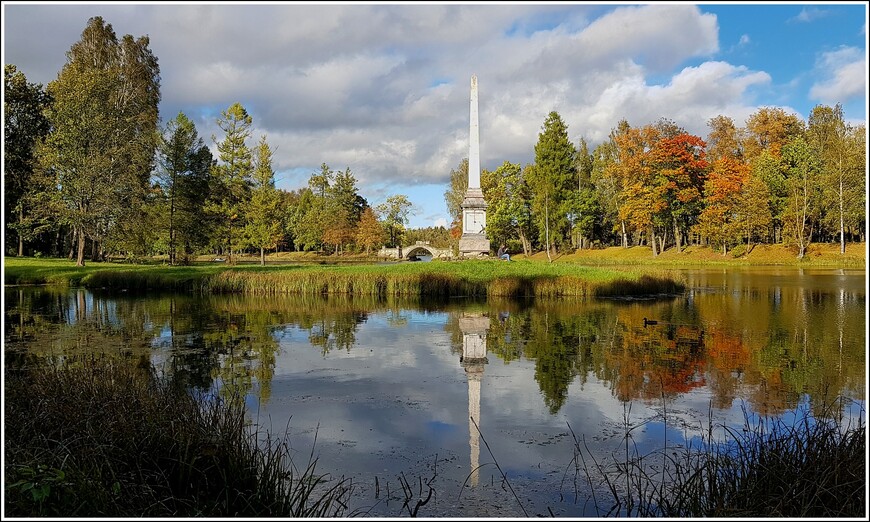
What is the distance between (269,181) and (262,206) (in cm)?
256

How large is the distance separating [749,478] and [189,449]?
4572 mm

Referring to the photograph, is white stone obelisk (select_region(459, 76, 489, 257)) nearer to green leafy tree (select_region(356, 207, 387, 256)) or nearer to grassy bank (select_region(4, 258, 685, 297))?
grassy bank (select_region(4, 258, 685, 297))

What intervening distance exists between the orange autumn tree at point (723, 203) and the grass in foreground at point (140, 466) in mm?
49397

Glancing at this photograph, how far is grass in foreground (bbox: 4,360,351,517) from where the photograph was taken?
397 cm

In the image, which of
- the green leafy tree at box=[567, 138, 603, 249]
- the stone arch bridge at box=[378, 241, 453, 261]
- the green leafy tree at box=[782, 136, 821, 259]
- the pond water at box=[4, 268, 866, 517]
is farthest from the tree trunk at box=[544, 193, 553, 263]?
the pond water at box=[4, 268, 866, 517]

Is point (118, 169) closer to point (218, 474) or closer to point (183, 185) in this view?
point (183, 185)

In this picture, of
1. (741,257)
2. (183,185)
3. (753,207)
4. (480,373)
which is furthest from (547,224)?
(480,373)

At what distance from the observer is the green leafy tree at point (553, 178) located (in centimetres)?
5467

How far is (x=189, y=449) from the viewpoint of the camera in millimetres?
5047

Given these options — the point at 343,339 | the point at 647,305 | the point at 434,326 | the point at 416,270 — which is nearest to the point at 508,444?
the point at 343,339

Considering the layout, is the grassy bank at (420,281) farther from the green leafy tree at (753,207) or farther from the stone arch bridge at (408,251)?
the stone arch bridge at (408,251)

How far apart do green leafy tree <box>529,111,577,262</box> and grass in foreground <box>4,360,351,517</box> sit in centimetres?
4993

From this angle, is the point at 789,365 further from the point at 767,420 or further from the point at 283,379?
the point at 283,379

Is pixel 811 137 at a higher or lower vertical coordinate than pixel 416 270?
higher
